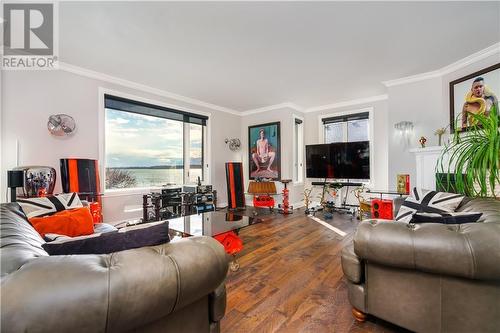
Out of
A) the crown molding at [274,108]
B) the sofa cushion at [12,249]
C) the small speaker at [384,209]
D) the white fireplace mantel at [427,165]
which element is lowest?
the small speaker at [384,209]

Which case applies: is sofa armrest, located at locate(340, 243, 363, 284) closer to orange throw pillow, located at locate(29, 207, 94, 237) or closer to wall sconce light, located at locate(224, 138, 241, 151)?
orange throw pillow, located at locate(29, 207, 94, 237)

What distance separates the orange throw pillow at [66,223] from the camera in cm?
170

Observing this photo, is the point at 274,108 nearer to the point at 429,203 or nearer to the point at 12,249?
the point at 429,203

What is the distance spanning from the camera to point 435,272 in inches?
43.1

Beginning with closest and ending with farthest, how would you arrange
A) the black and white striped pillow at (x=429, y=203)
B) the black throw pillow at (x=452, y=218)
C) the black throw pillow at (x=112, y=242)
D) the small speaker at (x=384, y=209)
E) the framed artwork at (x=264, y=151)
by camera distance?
1. the black throw pillow at (x=112, y=242)
2. the black throw pillow at (x=452, y=218)
3. the black and white striped pillow at (x=429, y=203)
4. the small speaker at (x=384, y=209)
5. the framed artwork at (x=264, y=151)

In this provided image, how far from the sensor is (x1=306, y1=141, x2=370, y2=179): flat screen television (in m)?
4.64

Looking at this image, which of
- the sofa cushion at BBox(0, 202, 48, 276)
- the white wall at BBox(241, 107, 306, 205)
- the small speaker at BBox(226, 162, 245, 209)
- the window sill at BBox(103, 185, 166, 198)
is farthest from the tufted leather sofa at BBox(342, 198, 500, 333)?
the white wall at BBox(241, 107, 306, 205)

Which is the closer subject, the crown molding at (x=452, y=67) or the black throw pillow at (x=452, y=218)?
the black throw pillow at (x=452, y=218)

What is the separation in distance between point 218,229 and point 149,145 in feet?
9.68

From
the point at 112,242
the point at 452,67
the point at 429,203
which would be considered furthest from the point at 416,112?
A: the point at 112,242

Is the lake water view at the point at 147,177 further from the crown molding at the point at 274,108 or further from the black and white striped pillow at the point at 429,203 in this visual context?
the black and white striped pillow at the point at 429,203

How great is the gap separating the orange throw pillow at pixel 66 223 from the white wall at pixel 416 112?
464 cm

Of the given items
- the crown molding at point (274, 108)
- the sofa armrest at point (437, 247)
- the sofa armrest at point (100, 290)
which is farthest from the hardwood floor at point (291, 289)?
the crown molding at point (274, 108)

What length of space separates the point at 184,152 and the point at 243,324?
4.07 m
